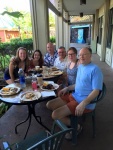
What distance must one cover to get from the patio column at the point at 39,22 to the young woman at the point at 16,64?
4.20ft

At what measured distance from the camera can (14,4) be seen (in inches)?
108

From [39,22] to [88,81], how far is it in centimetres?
263

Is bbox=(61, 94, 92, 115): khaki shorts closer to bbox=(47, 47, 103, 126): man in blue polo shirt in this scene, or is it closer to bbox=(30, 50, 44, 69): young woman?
bbox=(47, 47, 103, 126): man in blue polo shirt

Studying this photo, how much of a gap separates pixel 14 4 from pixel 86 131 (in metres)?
2.75

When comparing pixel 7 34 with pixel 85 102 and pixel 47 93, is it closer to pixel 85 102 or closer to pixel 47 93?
pixel 47 93

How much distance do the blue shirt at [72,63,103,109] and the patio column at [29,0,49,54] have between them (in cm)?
228

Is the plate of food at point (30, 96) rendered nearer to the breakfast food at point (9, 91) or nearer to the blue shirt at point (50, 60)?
the breakfast food at point (9, 91)

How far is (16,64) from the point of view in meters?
2.56

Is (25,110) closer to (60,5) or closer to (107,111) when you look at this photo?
(107,111)

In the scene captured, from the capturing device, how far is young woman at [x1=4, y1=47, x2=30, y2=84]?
2514mm

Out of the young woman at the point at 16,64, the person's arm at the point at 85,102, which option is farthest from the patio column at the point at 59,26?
the person's arm at the point at 85,102

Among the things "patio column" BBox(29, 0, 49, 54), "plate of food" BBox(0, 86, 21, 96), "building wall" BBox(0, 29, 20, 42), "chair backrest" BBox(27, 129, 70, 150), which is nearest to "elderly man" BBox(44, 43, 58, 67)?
"patio column" BBox(29, 0, 49, 54)

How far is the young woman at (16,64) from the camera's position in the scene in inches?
99.0

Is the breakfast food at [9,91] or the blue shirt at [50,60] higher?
the blue shirt at [50,60]
